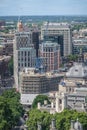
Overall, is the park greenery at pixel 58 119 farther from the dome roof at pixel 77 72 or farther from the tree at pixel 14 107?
the dome roof at pixel 77 72

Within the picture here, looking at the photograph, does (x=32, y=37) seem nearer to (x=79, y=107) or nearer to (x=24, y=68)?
(x=24, y=68)

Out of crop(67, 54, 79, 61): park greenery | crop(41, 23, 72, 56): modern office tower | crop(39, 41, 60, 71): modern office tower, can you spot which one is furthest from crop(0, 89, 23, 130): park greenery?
crop(41, 23, 72, 56): modern office tower

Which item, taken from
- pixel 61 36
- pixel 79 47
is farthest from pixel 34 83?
pixel 79 47

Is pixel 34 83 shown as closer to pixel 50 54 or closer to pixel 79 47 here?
pixel 50 54

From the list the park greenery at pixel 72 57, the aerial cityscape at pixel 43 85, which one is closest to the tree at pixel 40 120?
the aerial cityscape at pixel 43 85

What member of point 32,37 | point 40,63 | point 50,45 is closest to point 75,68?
point 40,63

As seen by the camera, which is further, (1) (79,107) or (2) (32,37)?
(2) (32,37)

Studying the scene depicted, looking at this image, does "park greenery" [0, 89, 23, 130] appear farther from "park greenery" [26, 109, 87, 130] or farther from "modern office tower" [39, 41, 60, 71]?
"modern office tower" [39, 41, 60, 71]
